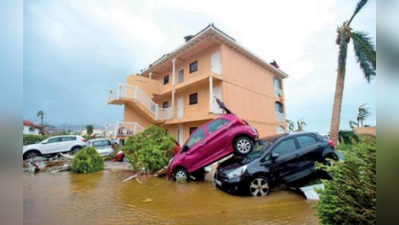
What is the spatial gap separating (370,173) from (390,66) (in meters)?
1.73

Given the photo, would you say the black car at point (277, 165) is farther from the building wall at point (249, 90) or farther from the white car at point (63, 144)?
the white car at point (63, 144)

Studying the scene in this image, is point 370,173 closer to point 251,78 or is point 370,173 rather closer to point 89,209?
point 89,209

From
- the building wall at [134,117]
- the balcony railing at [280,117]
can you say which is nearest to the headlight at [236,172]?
the building wall at [134,117]

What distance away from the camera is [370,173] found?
217 cm

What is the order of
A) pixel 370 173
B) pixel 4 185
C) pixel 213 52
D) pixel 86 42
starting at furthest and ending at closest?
1. pixel 213 52
2. pixel 86 42
3. pixel 370 173
4. pixel 4 185

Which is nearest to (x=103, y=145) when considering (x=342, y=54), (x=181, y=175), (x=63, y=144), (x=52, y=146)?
(x=63, y=144)

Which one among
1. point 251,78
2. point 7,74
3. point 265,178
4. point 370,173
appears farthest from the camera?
point 251,78

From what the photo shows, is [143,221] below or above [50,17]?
below

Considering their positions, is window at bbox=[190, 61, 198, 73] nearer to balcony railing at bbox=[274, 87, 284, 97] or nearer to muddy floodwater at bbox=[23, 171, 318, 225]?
balcony railing at bbox=[274, 87, 284, 97]

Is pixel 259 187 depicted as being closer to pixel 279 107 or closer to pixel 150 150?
pixel 150 150

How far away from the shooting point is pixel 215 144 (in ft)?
24.5

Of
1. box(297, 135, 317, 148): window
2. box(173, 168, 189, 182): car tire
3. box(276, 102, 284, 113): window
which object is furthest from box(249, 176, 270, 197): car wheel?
box(276, 102, 284, 113): window

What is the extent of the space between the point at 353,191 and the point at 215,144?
17.4ft

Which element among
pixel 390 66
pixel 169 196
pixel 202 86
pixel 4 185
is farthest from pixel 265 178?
pixel 202 86
